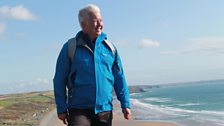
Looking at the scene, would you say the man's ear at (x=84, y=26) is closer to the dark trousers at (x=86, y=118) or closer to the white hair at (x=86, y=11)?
the white hair at (x=86, y=11)

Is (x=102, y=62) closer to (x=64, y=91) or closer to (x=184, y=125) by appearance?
(x=64, y=91)

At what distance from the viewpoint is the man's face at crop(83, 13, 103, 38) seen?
4.11 metres

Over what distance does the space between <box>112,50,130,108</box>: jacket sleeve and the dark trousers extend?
0.25 meters

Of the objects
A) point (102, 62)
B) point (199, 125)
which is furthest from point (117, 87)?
point (199, 125)

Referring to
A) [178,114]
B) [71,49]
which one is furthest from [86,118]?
[178,114]

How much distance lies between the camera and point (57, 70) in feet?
13.6

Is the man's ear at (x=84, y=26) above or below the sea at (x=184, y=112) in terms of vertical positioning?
above

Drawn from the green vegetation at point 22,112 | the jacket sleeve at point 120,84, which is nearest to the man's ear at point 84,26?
the jacket sleeve at point 120,84

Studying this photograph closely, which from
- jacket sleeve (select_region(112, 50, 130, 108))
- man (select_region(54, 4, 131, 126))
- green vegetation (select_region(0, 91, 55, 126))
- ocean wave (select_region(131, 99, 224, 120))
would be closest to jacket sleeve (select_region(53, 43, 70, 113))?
man (select_region(54, 4, 131, 126))

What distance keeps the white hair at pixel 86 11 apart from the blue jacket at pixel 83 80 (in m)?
0.17

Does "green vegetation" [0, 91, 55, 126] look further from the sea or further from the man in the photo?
the man

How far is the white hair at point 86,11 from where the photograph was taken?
4.10m

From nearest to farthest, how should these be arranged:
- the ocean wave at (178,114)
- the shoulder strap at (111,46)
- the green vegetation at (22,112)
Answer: the shoulder strap at (111,46) < the ocean wave at (178,114) < the green vegetation at (22,112)

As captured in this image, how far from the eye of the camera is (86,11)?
4113 mm
